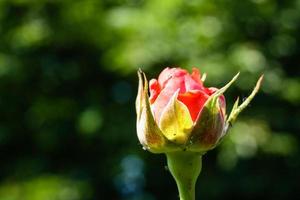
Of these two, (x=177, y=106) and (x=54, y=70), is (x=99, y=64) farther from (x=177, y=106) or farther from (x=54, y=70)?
(x=177, y=106)

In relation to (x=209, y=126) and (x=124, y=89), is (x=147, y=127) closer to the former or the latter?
(x=209, y=126)

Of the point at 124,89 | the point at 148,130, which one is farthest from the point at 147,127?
the point at 124,89

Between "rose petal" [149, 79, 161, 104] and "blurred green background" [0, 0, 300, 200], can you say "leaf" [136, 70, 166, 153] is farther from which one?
"blurred green background" [0, 0, 300, 200]

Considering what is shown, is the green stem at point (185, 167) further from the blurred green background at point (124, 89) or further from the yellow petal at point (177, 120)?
the blurred green background at point (124, 89)

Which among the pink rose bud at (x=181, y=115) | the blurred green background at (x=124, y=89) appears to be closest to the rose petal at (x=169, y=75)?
the pink rose bud at (x=181, y=115)

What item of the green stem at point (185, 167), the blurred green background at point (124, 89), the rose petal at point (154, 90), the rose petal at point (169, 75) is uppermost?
the rose petal at point (169, 75)

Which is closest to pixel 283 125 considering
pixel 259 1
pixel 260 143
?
pixel 260 143
